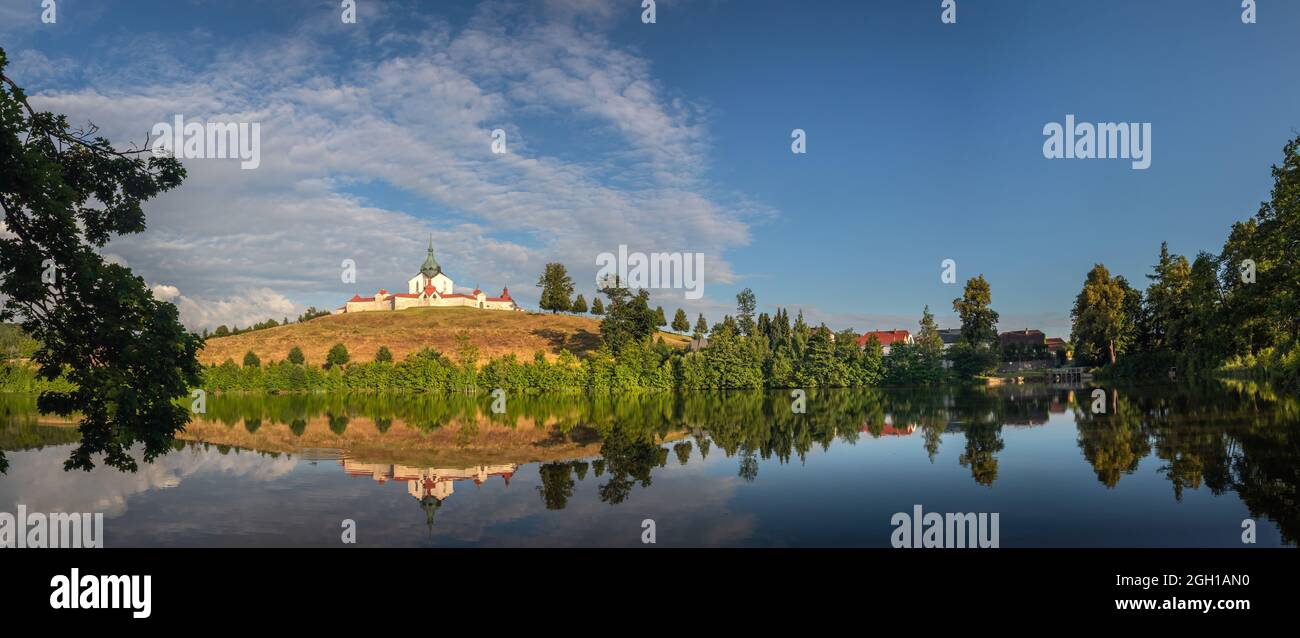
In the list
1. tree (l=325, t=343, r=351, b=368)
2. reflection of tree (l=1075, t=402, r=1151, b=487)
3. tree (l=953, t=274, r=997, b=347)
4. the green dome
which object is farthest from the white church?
reflection of tree (l=1075, t=402, r=1151, b=487)

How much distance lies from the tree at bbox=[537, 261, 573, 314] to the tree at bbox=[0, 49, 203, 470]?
128974 millimetres

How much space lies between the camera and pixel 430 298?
6275 inches

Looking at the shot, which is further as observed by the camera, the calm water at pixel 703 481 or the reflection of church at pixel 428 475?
the reflection of church at pixel 428 475

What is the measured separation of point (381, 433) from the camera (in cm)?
3538

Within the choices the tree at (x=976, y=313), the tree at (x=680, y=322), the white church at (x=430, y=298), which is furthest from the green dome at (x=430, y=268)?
the tree at (x=976, y=313)

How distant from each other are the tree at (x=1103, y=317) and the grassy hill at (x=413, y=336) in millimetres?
59823

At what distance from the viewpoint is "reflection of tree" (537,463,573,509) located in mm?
17609

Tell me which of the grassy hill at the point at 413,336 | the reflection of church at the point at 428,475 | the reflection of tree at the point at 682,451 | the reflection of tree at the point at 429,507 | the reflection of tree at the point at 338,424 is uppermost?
the grassy hill at the point at 413,336

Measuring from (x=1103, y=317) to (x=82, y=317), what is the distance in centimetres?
9449

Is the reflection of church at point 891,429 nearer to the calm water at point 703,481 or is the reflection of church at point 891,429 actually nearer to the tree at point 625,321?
the calm water at point 703,481

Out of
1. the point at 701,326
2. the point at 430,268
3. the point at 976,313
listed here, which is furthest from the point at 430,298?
the point at 976,313

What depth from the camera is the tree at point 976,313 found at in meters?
90.9
